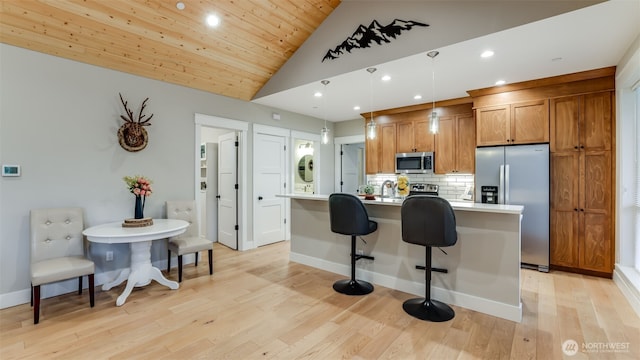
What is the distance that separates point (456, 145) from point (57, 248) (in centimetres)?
559

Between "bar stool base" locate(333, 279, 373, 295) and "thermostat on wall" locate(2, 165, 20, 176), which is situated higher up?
"thermostat on wall" locate(2, 165, 20, 176)

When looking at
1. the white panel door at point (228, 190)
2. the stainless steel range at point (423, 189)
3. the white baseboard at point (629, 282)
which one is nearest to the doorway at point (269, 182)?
the white panel door at point (228, 190)

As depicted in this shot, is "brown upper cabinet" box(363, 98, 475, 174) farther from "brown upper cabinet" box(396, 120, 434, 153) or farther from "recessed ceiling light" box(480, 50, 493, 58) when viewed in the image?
"recessed ceiling light" box(480, 50, 493, 58)

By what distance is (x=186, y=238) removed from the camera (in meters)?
3.81

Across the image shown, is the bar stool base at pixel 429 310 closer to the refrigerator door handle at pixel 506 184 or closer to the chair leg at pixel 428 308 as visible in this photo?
the chair leg at pixel 428 308

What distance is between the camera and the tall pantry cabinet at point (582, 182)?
3.56 metres

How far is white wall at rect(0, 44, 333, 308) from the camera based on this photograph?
114 inches

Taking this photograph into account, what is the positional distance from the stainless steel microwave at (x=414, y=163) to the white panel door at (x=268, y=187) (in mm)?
2262

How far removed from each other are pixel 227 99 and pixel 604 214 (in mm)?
5410

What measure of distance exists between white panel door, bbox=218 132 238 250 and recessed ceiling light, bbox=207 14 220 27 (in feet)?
6.53

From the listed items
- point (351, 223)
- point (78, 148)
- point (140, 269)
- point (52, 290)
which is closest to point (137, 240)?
point (140, 269)

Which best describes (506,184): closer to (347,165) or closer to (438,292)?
(438,292)

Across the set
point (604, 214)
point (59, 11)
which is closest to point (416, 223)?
point (604, 214)

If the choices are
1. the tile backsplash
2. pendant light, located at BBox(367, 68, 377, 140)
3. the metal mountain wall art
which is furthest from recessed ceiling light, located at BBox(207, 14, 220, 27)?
the tile backsplash
